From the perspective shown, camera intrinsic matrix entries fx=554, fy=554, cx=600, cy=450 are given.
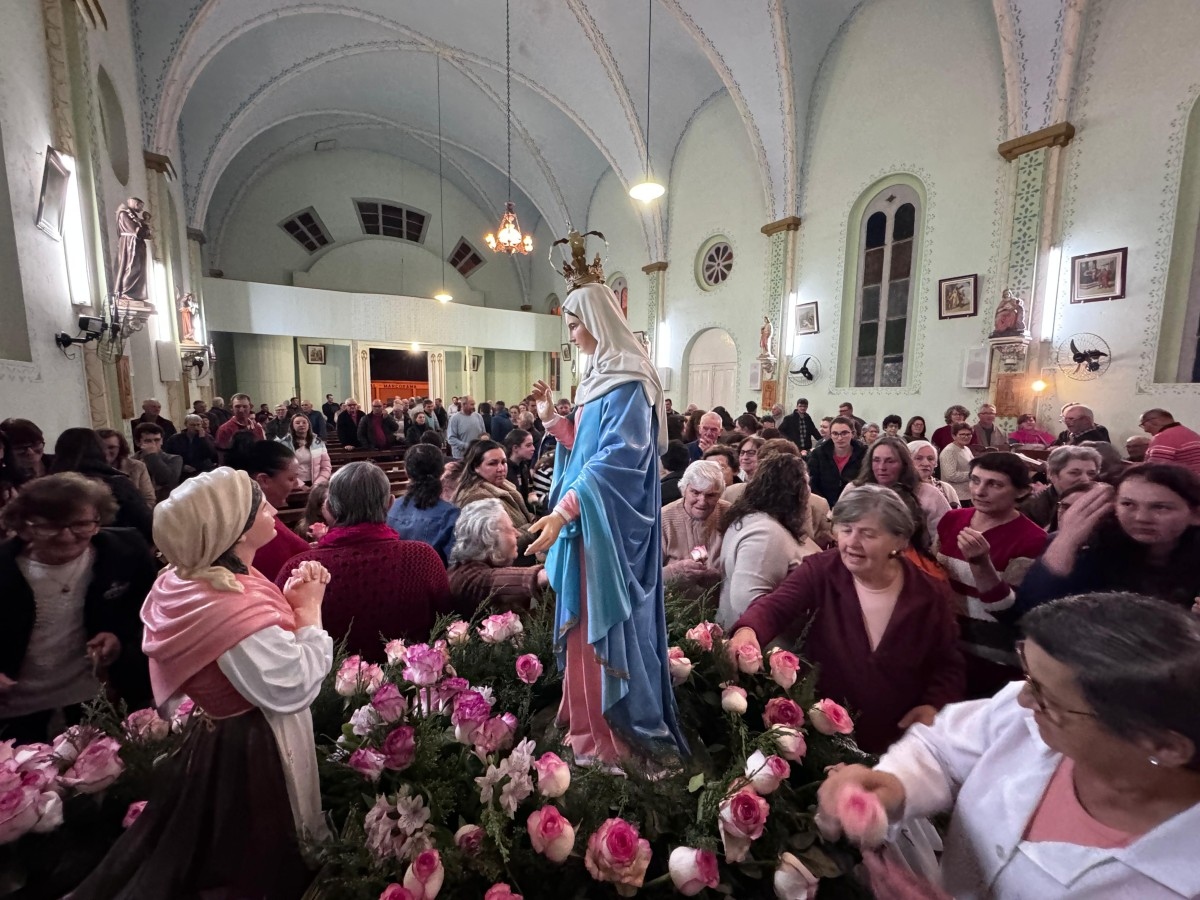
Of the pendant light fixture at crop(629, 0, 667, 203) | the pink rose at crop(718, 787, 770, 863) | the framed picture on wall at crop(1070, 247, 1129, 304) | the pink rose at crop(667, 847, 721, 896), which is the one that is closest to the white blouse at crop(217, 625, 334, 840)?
the pink rose at crop(667, 847, 721, 896)

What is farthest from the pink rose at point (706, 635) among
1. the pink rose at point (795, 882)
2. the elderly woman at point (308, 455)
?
the elderly woman at point (308, 455)

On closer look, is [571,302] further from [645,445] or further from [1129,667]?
[1129,667]

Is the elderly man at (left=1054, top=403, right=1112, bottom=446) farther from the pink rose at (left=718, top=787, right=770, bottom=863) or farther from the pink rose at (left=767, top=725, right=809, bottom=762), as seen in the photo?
the pink rose at (left=718, top=787, right=770, bottom=863)

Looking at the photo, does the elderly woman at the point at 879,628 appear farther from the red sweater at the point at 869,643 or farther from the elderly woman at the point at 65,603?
the elderly woman at the point at 65,603

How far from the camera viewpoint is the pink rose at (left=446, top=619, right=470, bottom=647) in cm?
204

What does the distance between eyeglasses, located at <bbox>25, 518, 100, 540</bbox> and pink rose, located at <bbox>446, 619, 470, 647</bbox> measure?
120cm

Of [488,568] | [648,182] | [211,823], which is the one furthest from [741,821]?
[648,182]

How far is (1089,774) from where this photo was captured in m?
0.90

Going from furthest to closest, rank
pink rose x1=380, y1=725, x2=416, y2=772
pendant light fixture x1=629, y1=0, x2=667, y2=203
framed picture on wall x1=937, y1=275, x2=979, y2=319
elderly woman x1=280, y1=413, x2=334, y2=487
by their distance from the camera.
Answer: pendant light fixture x1=629, y1=0, x2=667, y2=203 < framed picture on wall x1=937, y1=275, x2=979, y2=319 < elderly woman x1=280, y1=413, x2=334, y2=487 < pink rose x1=380, y1=725, x2=416, y2=772

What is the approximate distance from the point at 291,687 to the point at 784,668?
4.68 ft

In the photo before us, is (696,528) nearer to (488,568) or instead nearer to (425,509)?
(488,568)

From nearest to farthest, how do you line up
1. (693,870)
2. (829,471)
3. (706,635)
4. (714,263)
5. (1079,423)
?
(693,870) < (706,635) < (829,471) < (1079,423) < (714,263)

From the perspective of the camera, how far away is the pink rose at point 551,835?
135cm

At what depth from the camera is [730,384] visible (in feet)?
42.4
